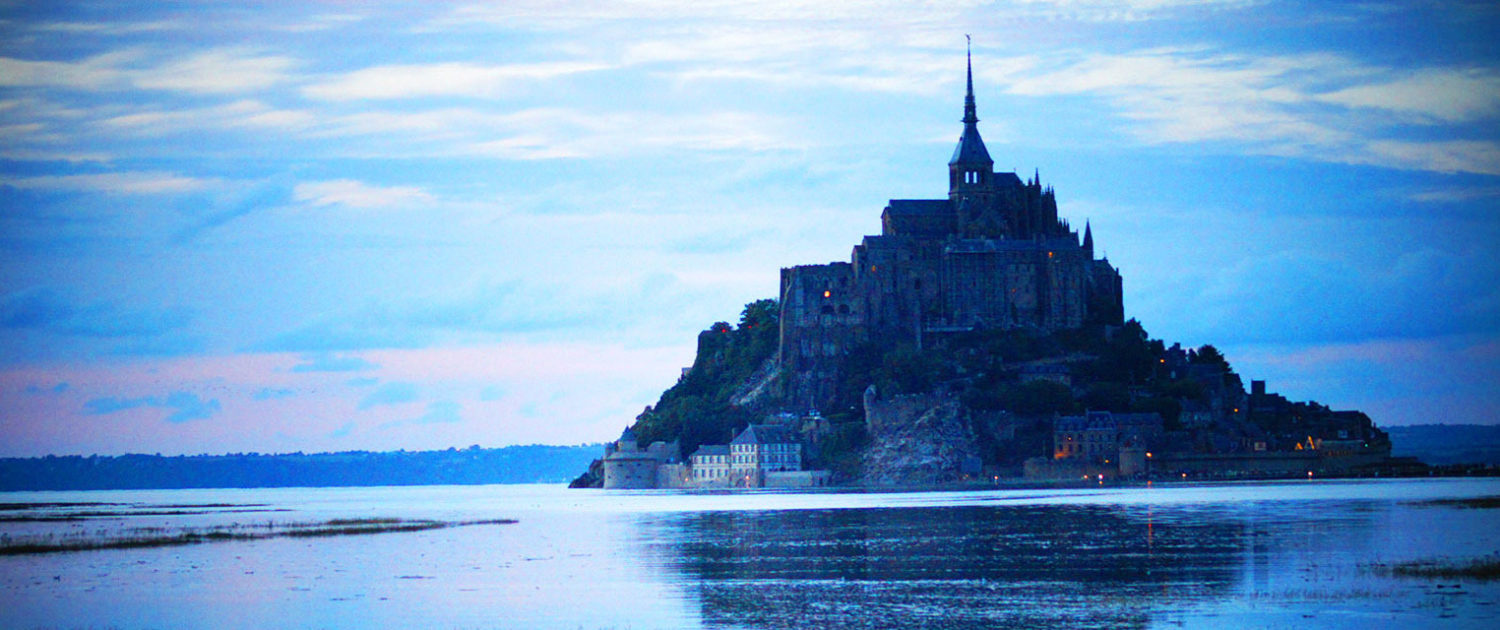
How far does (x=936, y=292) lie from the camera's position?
151000 mm

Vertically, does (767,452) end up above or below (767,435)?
below

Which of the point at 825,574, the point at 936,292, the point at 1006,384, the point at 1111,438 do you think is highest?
the point at 936,292

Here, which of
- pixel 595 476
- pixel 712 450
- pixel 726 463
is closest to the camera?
pixel 726 463

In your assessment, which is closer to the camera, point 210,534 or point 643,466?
point 210,534

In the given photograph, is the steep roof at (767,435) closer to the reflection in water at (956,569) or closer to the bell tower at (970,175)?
the bell tower at (970,175)

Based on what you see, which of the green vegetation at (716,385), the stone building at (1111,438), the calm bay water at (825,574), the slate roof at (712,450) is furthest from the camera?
the green vegetation at (716,385)

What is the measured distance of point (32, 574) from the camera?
55.5 metres

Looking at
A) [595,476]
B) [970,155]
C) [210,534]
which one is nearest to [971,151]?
[970,155]

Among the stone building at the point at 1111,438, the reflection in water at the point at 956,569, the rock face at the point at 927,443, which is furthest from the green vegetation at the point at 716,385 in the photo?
the reflection in water at the point at 956,569

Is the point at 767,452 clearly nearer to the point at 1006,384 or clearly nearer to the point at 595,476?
the point at 1006,384

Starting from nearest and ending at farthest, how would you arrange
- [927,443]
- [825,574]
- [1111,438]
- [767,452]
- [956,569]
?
1. [825,574]
2. [956,569]
3. [1111,438]
4. [927,443]
5. [767,452]

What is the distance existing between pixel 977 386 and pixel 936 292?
36.6 feet

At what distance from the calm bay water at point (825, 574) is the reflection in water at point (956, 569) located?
0.38 feet

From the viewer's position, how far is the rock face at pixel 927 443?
458 feet
